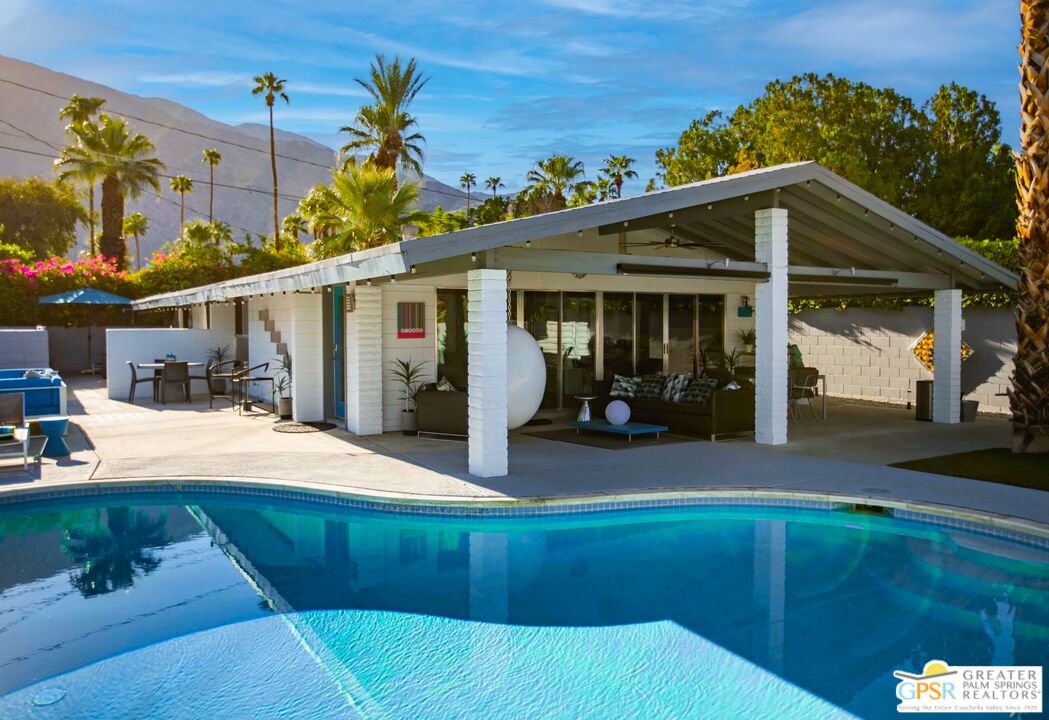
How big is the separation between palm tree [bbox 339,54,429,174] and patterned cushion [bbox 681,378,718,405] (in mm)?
17935

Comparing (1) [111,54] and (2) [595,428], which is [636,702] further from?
(1) [111,54]

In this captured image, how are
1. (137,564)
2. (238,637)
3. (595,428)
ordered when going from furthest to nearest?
(595,428), (137,564), (238,637)

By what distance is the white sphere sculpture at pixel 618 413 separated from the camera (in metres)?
11.3

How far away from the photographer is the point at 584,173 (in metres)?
36.3

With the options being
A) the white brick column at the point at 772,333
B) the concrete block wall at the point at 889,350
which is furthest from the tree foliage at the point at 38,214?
the white brick column at the point at 772,333

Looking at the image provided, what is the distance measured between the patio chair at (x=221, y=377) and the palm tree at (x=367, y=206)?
6083mm

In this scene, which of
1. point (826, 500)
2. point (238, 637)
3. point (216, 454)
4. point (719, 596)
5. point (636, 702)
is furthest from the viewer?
point (216, 454)

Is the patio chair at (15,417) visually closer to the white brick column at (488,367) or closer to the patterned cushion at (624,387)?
the white brick column at (488,367)

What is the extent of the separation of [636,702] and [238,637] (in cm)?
247

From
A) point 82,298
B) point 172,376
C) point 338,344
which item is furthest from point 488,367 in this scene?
point 82,298

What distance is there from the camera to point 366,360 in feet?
36.4

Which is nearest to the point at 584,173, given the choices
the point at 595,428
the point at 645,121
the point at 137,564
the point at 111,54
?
the point at 645,121

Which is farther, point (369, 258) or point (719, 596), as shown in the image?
point (369, 258)

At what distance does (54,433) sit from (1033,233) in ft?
41.6
